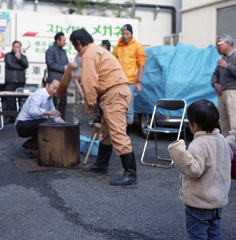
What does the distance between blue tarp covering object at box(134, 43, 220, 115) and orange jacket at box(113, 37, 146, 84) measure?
1.66 feet

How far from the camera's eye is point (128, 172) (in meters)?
5.36

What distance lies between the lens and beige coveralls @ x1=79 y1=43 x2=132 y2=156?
205 inches

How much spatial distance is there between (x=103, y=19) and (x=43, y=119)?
774cm

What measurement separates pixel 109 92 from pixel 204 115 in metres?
2.82

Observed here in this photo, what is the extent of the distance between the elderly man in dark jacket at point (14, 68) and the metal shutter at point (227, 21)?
25.0ft

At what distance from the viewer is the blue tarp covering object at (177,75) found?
830 cm

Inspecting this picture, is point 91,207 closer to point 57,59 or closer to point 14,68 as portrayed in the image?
point 57,59

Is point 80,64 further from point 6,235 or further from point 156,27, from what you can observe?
point 156,27

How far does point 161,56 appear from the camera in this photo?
855cm

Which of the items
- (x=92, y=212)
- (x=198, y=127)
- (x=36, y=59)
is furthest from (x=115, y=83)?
(x=36, y=59)

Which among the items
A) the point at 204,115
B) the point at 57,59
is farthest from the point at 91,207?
the point at 57,59

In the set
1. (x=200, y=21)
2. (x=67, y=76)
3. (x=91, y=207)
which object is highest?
(x=200, y=21)

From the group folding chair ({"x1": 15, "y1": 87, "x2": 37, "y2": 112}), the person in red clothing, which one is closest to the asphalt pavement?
the person in red clothing

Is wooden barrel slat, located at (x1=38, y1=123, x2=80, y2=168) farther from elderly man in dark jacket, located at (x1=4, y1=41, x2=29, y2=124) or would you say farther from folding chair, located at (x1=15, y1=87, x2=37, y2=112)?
elderly man in dark jacket, located at (x1=4, y1=41, x2=29, y2=124)
